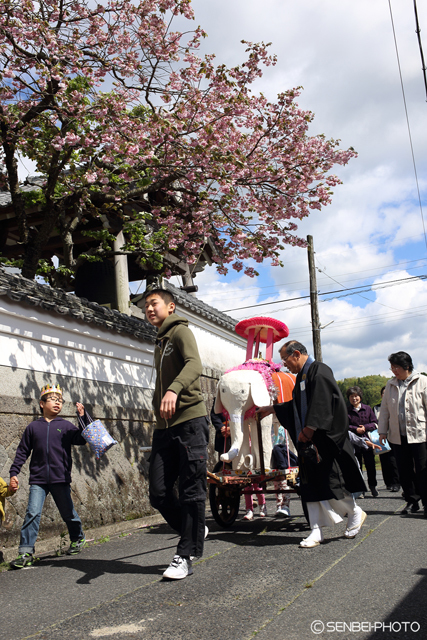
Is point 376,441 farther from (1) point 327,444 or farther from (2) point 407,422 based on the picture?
(1) point 327,444

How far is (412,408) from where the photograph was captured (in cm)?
723

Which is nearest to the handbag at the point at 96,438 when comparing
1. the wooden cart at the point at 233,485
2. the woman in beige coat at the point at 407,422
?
the wooden cart at the point at 233,485

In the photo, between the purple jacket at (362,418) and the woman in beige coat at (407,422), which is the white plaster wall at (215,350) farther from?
the woman in beige coat at (407,422)

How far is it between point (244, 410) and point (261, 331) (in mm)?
1593

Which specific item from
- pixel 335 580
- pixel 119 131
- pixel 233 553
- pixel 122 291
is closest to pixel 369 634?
pixel 335 580

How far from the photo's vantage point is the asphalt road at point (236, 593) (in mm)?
3033

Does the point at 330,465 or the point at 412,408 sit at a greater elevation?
the point at 412,408

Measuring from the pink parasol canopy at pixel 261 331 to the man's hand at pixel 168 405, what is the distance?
3.81 meters

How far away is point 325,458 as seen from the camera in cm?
541

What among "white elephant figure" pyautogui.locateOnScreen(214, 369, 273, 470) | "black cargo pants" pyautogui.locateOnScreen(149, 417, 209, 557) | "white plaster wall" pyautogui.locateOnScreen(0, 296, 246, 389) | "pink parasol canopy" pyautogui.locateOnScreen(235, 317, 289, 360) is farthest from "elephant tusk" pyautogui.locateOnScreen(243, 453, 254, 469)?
"black cargo pants" pyautogui.locateOnScreen(149, 417, 209, 557)

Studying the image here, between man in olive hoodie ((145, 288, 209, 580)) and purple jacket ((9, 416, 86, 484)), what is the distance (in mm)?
1473

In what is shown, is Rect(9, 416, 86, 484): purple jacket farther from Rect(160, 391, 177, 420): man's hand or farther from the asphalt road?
Rect(160, 391, 177, 420): man's hand

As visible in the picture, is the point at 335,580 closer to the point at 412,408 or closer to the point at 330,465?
the point at 330,465

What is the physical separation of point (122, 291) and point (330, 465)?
846 centimetres
